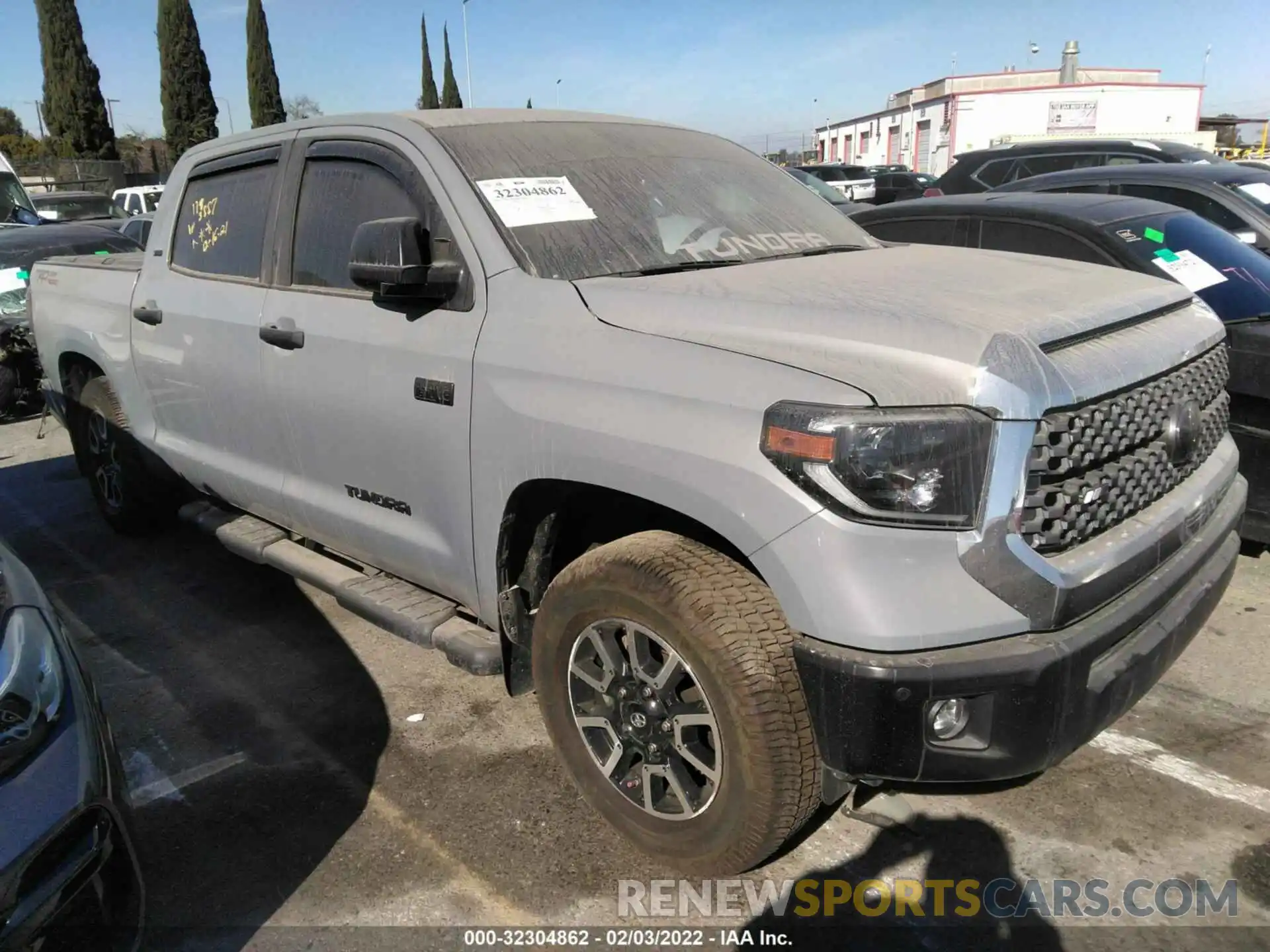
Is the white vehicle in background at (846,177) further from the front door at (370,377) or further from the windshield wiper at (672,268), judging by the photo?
the windshield wiper at (672,268)

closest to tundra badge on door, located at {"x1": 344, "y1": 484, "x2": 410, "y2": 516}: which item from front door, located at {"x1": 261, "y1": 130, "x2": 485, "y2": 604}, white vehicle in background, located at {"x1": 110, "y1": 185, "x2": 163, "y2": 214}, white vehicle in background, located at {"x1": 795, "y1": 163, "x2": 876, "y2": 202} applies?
front door, located at {"x1": 261, "y1": 130, "x2": 485, "y2": 604}

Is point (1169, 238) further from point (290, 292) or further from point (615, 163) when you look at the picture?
point (290, 292)

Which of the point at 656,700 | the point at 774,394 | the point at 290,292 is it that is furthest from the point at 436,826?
the point at 290,292

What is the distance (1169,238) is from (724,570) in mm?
3630

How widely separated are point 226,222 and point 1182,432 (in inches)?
142

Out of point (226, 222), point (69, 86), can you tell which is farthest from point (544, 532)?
point (69, 86)

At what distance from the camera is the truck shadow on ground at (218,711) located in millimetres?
2721

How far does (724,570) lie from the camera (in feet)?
7.59

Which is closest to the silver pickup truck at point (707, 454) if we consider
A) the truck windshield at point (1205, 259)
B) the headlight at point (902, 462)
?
the headlight at point (902, 462)

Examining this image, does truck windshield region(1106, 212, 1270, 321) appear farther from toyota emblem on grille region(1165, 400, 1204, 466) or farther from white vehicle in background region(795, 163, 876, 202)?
white vehicle in background region(795, 163, 876, 202)

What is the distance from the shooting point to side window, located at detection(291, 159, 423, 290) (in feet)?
10.7

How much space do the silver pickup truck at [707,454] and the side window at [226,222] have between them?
0.14 feet

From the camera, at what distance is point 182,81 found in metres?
38.9

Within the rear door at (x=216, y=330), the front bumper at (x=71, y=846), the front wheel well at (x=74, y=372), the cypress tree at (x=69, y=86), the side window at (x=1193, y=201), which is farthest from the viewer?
the cypress tree at (x=69, y=86)
